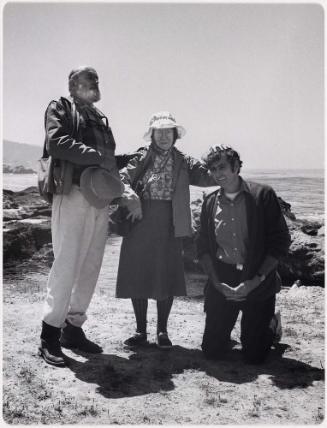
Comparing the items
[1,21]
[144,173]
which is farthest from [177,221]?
[1,21]

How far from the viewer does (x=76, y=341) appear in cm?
373

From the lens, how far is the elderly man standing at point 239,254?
11.5ft

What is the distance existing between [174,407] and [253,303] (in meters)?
1.09

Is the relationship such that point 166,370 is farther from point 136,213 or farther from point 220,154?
point 220,154

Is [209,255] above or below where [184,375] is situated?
above

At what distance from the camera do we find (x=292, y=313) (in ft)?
16.2

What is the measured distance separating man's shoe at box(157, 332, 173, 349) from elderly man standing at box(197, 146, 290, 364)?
0.32 meters

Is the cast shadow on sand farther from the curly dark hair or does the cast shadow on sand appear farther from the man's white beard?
the man's white beard

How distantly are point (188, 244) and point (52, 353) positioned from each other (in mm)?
3955

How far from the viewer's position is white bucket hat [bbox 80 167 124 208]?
131 inches

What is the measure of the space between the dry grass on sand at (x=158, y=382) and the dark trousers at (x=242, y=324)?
0.38ft

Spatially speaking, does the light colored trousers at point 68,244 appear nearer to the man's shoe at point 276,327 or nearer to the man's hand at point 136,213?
the man's hand at point 136,213

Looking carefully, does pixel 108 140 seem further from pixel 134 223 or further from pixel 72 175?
pixel 134 223

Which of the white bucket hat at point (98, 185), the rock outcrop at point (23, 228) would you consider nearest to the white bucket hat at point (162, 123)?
the white bucket hat at point (98, 185)
